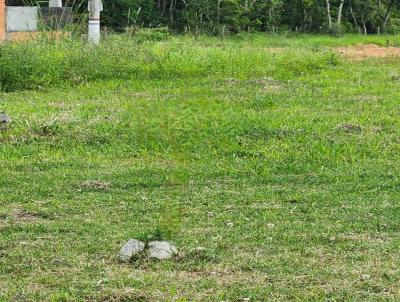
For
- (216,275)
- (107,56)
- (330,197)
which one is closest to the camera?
(216,275)

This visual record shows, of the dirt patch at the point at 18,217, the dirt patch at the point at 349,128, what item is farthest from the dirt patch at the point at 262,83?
the dirt patch at the point at 18,217

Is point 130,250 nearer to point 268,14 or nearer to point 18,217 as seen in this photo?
point 18,217

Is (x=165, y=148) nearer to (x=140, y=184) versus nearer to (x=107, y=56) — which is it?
(x=140, y=184)

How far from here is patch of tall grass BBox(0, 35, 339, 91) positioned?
1148 cm

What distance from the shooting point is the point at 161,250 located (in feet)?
14.3

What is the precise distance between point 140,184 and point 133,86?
5334mm

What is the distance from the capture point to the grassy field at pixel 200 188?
4090mm

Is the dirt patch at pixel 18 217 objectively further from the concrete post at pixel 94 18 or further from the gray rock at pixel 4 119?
the concrete post at pixel 94 18

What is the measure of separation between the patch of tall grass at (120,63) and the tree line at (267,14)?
1611 cm

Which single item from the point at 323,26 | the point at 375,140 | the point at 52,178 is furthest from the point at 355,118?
the point at 323,26

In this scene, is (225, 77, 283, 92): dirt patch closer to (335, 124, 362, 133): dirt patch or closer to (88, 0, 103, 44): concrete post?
(335, 124, 362, 133): dirt patch

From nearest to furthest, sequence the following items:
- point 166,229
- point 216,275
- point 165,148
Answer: point 216,275 < point 166,229 < point 165,148

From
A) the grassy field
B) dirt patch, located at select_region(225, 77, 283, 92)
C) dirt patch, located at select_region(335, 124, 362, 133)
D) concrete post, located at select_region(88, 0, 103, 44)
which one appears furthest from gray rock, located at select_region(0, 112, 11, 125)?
concrete post, located at select_region(88, 0, 103, 44)

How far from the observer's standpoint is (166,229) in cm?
458
